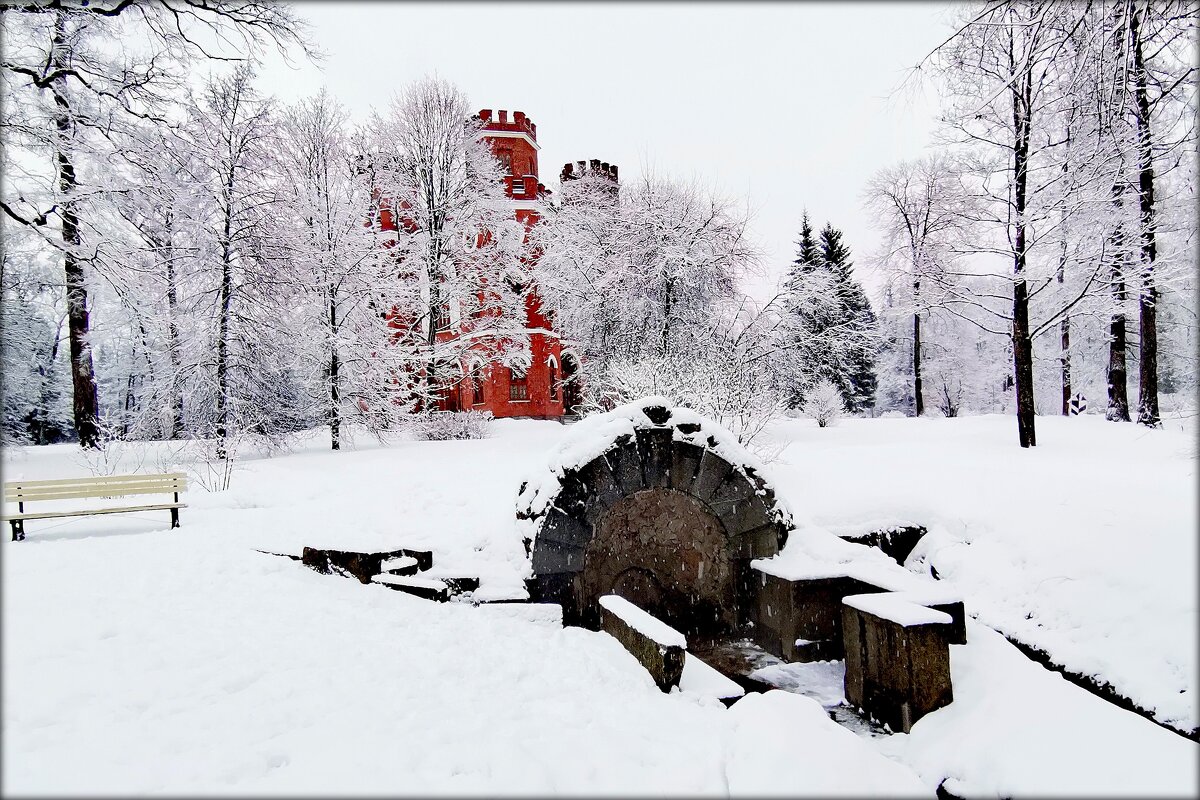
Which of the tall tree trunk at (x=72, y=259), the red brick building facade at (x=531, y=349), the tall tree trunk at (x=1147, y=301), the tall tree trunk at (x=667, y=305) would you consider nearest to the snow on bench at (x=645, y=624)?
the tall tree trunk at (x=1147, y=301)

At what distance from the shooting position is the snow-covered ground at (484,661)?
2.87 m

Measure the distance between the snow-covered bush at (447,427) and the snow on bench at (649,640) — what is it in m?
13.5

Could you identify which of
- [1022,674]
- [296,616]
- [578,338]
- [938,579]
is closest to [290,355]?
[578,338]

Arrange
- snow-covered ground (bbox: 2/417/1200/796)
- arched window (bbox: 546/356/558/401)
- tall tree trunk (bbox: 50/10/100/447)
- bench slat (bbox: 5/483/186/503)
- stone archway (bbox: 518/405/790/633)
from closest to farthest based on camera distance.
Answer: snow-covered ground (bbox: 2/417/1200/796), stone archway (bbox: 518/405/790/633), bench slat (bbox: 5/483/186/503), tall tree trunk (bbox: 50/10/100/447), arched window (bbox: 546/356/558/401)

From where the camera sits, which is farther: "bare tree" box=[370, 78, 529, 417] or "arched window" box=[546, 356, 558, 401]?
"arched window" box=[546, 356, 558, 401]

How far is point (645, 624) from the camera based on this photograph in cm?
486

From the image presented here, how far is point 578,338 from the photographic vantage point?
65.2ft

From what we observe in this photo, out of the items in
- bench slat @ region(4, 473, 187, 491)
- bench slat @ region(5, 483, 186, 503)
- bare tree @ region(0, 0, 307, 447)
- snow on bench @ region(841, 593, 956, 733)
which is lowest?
snow on bench @ region(841, 593, 956, 733)

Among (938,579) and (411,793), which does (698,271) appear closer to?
(938,579)

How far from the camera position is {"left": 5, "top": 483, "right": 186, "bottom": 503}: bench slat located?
8883 mm

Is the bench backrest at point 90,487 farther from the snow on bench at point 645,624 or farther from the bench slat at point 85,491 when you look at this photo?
the snow on bench at point 645,624

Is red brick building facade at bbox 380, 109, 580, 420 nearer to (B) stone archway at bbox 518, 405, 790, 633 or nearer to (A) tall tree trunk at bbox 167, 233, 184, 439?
(A) tall tree trunk at bbox 167, 233, 184, 439

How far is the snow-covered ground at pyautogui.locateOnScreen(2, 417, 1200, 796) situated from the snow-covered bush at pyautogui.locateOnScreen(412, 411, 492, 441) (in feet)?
27.2

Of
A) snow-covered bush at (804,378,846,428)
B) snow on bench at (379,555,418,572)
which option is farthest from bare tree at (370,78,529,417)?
snow on bench at (379,555,418,572)
